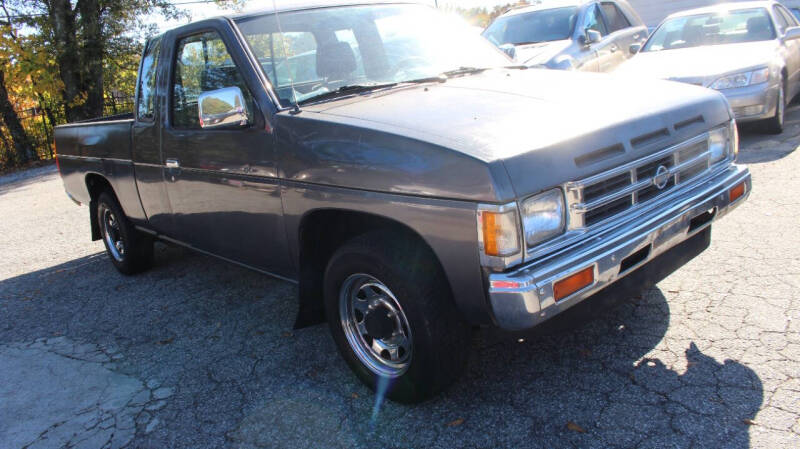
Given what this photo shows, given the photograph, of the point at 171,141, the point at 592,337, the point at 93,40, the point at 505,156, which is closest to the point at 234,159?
the point at 171,141

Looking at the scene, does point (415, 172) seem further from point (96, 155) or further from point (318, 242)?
point (96, 155)

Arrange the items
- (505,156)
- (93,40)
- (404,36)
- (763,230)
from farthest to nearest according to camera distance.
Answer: (93,40)
(763,230)
(404,36)
(505,156)

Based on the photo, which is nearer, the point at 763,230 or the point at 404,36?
the point at 404,36

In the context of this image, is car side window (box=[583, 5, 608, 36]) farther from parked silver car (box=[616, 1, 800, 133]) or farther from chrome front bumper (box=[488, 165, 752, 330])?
chrome front bumper (box=[488, 165, 752, 330])

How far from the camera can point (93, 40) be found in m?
15.6

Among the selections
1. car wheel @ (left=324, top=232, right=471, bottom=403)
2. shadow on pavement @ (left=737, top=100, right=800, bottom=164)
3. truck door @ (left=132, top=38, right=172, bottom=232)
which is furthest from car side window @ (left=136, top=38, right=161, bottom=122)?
shadow on pavement @ (left=737, top=100, right=800, bottom=164)

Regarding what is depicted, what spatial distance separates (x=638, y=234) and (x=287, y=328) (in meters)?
2.35

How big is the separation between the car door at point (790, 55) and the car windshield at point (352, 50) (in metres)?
5.53

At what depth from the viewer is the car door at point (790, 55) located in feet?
25.5

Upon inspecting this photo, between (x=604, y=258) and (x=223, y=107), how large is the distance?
2.04 m

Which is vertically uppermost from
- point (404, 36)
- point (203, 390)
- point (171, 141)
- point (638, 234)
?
point (404, 36)

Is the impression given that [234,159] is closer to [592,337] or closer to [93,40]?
[592,337]

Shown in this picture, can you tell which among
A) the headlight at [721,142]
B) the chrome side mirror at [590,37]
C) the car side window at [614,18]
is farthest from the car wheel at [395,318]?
the car side window at [614,18]

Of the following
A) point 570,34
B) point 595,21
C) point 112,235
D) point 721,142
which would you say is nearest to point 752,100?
point 570,34
